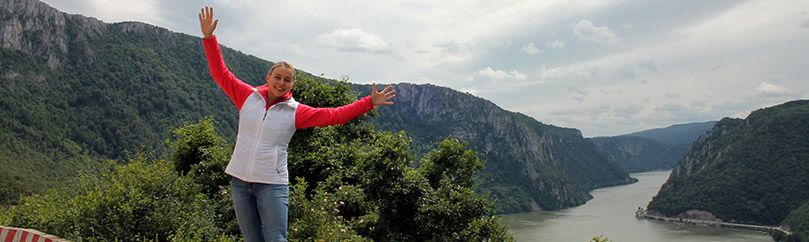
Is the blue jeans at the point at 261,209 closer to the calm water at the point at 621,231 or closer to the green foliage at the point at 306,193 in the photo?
the green foliage at the point at 306,193

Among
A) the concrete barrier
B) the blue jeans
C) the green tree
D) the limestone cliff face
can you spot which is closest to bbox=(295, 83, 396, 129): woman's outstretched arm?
the blue jeans

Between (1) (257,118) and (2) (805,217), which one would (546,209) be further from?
(1) (257,118)

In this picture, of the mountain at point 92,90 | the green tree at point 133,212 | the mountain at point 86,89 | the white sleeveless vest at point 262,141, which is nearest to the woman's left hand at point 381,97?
the white sleeveless vest at point 262,141

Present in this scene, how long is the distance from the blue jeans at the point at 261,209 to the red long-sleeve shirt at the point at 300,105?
54 cm

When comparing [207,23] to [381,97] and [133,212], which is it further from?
[133,212]

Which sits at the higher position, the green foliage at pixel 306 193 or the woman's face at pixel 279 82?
the woman's face at pixel 279 82

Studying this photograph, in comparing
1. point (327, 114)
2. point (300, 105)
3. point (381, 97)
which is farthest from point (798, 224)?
point (300, 105)

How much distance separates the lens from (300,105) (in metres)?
3.94

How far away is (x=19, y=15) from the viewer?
119 meters

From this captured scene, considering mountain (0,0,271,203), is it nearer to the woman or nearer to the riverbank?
the woman

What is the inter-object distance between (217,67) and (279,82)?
65cm

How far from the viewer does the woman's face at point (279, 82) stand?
388 cm

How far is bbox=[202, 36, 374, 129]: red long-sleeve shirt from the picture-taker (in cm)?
390

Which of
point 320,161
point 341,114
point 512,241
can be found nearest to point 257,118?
point 341,114
